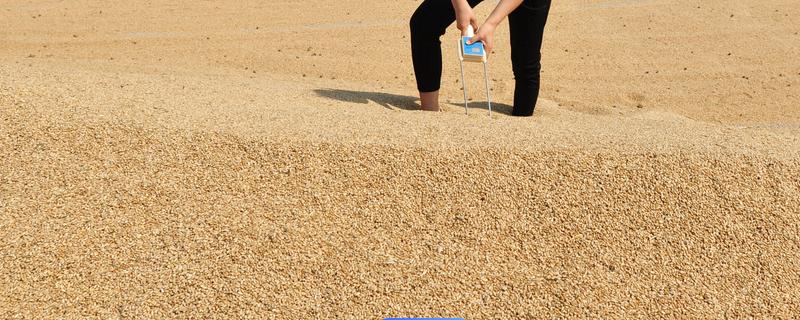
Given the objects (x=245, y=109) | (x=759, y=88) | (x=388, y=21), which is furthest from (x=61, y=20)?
(x=759, y=88)

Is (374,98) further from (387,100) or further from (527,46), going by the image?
(527,46)

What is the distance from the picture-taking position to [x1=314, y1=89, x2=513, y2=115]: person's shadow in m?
3.88

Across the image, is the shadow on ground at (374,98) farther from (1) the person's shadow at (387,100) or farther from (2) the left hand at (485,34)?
(2) the left hand at (485,34)

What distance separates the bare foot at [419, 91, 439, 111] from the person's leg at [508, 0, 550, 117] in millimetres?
432

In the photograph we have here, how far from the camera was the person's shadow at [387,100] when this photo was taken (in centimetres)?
388

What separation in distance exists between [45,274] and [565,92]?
3.64 meters

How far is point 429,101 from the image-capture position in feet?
12.2

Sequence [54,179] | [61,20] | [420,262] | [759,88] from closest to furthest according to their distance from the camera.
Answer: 1. [420,262]
2. [54,179]
3. [759,88]
4. [61,20]

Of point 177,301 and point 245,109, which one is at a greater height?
point 245,109

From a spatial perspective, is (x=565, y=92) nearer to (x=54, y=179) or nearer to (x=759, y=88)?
(x=759, y=88)

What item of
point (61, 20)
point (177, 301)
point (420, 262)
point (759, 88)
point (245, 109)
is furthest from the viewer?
point (61, 20)

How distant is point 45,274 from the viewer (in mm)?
2223

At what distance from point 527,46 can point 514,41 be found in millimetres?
71

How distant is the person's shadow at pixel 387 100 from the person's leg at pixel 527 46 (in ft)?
0.65
